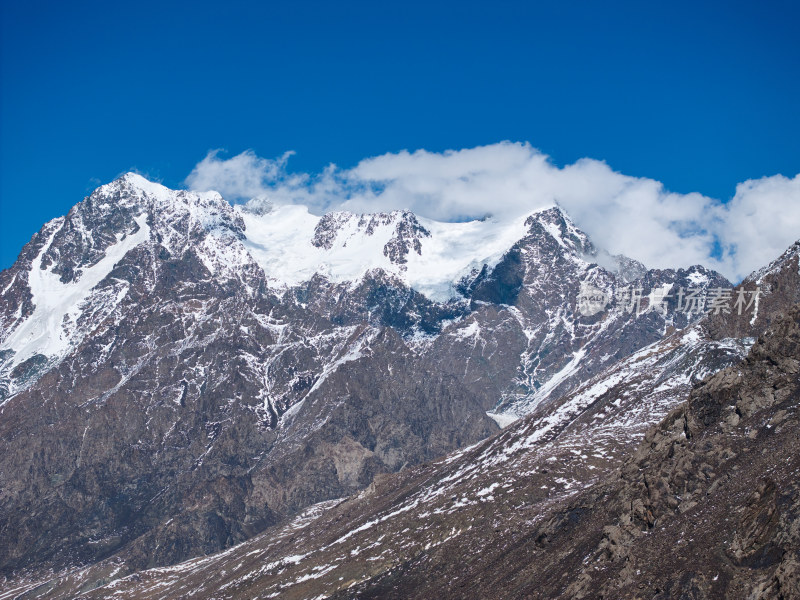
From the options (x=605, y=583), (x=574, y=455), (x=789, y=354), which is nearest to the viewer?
(x=605, y=583)

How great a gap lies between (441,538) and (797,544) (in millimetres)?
120323

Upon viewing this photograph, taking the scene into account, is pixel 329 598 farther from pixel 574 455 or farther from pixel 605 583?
pixel 605 583

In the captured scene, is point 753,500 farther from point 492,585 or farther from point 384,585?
point 384,585

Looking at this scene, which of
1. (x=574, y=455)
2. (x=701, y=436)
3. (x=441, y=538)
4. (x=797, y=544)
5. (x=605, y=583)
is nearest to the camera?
(x=797, y=544)

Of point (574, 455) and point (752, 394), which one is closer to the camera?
point (752, 394)

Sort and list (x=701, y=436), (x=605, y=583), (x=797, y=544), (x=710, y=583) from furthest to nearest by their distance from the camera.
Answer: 1. (x=701, y=436)
2. (x=605, y=583)
3. (x=710, y=583)
4. (x=797, y=544)

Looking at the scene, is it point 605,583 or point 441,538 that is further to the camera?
point 441,538

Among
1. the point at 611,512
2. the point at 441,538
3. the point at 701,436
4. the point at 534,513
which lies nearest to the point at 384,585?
the point at 441,538

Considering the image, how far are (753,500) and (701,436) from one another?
3319 centimetres

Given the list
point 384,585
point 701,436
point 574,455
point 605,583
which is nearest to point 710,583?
point 605,583

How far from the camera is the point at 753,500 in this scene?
8238 cm

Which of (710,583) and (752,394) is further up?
(752,394)

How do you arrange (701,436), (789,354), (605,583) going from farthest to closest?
1. (789,354)
2. (701,436)
3. (605,583)

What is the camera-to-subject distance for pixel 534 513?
16500 centimetres
